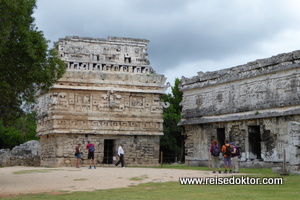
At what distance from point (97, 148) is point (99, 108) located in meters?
2.41

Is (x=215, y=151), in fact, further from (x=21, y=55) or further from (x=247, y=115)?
(x=21, y=55)

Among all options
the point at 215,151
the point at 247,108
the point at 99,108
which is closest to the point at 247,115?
the point at 247,108

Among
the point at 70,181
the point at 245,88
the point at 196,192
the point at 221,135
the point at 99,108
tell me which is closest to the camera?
the point at 196,192

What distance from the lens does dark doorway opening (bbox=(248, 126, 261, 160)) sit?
22.1m

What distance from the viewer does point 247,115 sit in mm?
22047

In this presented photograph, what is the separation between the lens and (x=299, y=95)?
19609 millimetres

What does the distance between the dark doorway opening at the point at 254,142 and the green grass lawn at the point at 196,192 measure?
8545 millimetres

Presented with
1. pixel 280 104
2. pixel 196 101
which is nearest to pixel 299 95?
pixel 280 104

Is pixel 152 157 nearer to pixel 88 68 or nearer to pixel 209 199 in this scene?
pixel 88 68

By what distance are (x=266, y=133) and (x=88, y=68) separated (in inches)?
490

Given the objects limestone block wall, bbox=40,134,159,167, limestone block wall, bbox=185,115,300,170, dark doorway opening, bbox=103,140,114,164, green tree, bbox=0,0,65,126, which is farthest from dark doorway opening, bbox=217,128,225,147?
green tree, bbox=0,0,65,126

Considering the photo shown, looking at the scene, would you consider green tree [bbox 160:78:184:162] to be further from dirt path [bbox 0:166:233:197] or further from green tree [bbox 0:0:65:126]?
green tree [bbox 0:0:65:126]

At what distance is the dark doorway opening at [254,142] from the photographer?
870 inches

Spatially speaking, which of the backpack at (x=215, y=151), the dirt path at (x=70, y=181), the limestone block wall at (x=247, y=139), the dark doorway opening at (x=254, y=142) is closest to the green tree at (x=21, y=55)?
the dirt path at (x=70, y=181)
